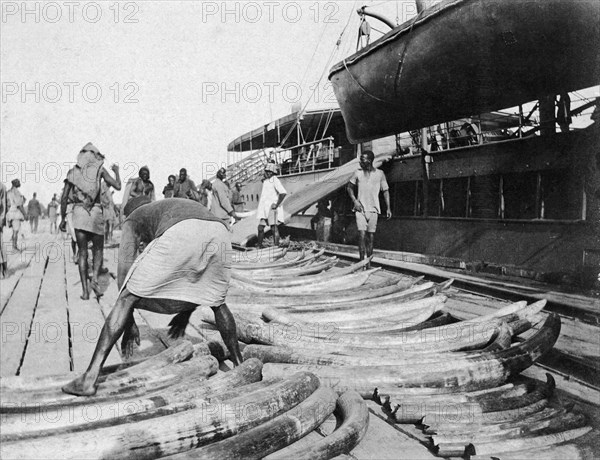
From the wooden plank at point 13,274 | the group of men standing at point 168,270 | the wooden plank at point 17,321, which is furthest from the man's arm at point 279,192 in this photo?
the group of men standing at point 168,270

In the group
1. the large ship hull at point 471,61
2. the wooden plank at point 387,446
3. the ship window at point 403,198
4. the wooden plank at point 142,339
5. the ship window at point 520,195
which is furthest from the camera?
the ship window at point 403,198

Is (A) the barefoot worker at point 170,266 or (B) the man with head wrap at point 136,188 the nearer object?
(A) the barefoot worker at point 170,266

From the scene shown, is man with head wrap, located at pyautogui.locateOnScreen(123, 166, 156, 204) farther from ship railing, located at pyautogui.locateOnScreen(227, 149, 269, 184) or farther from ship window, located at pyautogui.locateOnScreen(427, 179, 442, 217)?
ship railing, located at pyautogui.locateOnScreen(227, 149, 269, 184)

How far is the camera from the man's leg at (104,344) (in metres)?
2.65

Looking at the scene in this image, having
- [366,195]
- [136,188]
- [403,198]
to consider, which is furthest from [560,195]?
[136,188]

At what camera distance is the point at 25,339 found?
431 cm

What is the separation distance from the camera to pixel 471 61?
582cm

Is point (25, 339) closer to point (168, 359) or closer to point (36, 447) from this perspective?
point (168, 359)

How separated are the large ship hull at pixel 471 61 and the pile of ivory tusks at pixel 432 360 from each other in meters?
2.78

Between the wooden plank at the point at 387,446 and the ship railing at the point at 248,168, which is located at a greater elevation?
the ship railing at the point at 248,168

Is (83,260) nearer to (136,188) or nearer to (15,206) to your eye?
(136,188)

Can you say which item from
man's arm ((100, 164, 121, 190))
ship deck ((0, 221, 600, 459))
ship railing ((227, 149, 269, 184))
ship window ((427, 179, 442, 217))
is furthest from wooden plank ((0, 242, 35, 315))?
ship railing ((227, 149, 269, 184))

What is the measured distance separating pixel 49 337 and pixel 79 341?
0.35 meters

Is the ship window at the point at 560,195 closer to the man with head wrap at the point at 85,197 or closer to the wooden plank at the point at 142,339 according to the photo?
the wooden plank at the point at 142,339
